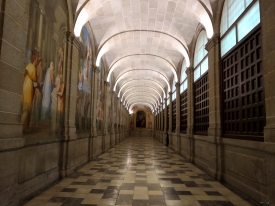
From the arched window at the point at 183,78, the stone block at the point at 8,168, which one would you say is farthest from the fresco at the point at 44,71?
the arched window at the point at 183,78

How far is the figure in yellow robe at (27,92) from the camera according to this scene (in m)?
5.22

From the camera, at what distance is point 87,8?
9133mm

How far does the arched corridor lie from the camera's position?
467cm

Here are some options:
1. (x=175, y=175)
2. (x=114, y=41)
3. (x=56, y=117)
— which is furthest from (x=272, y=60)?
(x=114, y=41)

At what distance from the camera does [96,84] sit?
1291 centimetres

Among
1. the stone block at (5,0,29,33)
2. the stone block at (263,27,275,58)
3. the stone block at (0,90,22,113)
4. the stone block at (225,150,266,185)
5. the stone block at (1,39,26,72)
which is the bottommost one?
the stone block at (225,150,266,185)

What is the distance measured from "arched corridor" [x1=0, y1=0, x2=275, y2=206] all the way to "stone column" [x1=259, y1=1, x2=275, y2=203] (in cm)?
2

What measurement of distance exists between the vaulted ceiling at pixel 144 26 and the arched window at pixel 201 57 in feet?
2.52

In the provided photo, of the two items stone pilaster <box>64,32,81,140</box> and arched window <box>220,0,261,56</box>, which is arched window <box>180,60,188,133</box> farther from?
stone pilaster <box>64,32,81,140</box>

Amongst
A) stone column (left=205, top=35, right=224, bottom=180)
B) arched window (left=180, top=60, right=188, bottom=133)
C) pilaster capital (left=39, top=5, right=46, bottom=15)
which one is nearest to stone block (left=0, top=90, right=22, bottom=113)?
pilaster capital (left=39, top=5, right=46, bottom=15)

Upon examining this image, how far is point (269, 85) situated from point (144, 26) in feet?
29.6

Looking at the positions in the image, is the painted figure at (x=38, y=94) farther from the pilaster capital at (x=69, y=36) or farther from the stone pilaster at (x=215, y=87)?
the stone pilaster at (x=215, y=87)

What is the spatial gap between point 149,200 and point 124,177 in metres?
2.62

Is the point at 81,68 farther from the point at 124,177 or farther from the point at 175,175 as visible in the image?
the point at 175,175
